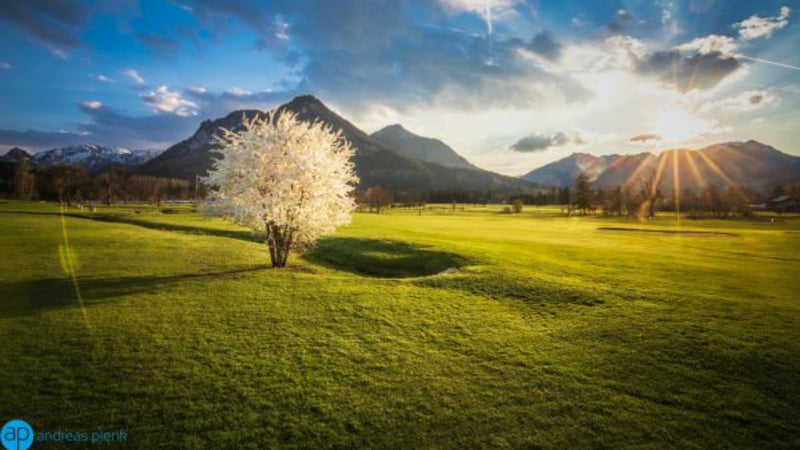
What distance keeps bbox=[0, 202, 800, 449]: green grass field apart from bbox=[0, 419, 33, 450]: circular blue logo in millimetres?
175

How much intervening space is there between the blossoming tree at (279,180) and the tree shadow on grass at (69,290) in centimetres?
378

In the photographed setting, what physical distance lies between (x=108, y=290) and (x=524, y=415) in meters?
18.6

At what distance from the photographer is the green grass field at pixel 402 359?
751 cm

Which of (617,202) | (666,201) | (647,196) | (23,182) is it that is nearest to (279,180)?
(617,202)

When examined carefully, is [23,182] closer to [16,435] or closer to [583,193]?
[16,435]

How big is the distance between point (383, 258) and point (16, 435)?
25.4 metres

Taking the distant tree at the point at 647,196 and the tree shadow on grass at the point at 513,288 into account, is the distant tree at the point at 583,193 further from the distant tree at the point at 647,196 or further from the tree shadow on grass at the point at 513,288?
the tree shadow on grass at the point at 513,288

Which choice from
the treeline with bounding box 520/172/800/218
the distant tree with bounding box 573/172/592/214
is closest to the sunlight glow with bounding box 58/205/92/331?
the treeline with bounding box 520/172/800/218

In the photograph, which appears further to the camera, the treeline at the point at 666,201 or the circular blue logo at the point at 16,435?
the treeline at the point at 666,201

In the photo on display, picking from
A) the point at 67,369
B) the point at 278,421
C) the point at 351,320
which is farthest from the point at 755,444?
the point at 67,369

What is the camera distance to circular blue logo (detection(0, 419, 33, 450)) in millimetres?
6918

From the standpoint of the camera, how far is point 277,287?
1781cm

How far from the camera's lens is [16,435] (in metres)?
7.16

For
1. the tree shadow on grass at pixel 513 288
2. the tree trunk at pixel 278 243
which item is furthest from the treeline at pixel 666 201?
the tree trunk at pixel 278 243
